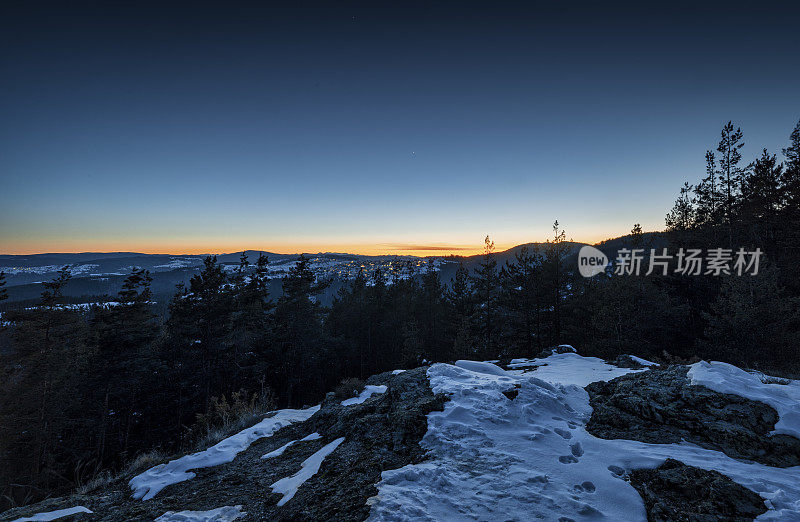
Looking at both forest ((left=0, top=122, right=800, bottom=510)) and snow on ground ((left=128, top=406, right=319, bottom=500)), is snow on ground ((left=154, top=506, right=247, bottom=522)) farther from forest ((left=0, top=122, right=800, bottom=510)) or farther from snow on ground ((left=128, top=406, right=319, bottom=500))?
A: forest ((left=0, top=122, right=800, bottom=510))

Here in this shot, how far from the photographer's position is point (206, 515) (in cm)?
399

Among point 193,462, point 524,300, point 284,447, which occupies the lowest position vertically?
point 193,462

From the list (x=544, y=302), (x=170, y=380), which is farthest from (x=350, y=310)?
(x=544, y=302)

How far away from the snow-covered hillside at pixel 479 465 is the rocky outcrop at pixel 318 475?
26 millimetres

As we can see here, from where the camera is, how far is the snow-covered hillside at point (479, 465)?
3.10 meters

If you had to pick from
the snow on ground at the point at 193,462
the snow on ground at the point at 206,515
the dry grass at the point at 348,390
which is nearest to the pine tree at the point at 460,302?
the dry grass at the point at 348,390

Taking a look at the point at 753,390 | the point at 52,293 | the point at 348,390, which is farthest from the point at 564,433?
the point at 52,293

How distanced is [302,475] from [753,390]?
7.68m

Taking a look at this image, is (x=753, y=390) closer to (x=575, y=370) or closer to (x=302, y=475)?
(x=575, y=370)

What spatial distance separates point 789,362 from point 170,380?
4223 centimetres

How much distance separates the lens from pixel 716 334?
56.2 ft

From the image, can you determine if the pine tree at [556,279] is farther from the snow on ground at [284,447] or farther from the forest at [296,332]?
the snow on ground at [284,447]

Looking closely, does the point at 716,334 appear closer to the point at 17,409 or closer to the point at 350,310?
the point at 350,310

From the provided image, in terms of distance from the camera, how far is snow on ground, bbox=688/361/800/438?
418cm
